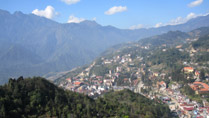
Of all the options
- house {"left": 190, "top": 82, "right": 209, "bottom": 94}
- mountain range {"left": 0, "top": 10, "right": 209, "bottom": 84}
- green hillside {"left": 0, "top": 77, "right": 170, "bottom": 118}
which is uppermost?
mountain range {"left": 0, "top": 10, "right": 209, "bottom": 84}

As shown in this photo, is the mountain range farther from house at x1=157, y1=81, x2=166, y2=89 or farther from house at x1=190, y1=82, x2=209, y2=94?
house at x1=190, y1=82, x2=209, y2=94

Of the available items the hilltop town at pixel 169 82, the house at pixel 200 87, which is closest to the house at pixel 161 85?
the hilltop town at pixel 169 82

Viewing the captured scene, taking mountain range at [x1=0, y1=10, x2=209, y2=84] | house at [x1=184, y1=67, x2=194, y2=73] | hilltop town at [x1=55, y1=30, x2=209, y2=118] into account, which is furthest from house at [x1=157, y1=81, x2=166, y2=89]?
mountain range at [x1=0, y1=10, x2=209, y2=84]

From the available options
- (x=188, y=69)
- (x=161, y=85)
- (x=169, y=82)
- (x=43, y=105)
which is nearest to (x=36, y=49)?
(x=161, y=85)

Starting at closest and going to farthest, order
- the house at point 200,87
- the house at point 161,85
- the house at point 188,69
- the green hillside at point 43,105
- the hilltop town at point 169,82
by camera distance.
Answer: the green hillside at point 43,105 < the hilltop town at point 169,82 < the house at point 200,87 < the house at point 161,85 < the house at point 188,69

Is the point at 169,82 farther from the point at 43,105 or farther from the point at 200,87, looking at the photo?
the point at 43,105

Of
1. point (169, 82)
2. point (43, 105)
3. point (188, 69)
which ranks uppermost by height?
point (188, 69)

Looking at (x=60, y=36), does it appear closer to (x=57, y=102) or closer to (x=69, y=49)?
(x=69, y=49)

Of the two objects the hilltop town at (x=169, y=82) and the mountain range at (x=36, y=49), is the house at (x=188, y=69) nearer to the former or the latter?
the hilltop town at (x=169, y=82)

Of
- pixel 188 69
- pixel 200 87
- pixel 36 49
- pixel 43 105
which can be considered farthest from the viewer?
→ pixel 36 49

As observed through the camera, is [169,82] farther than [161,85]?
Yes

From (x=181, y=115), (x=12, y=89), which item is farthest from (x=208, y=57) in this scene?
(x=12, y=89)

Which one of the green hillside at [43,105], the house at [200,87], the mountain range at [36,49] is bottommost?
the house at [200,87]
